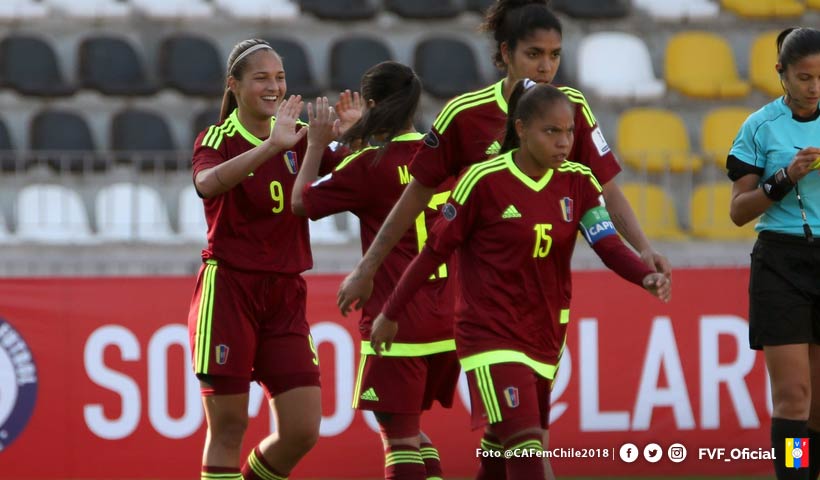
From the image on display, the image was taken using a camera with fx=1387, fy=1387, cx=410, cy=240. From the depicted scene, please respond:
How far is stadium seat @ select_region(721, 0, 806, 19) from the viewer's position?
1420 cm

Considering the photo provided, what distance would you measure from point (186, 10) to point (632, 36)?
457 centimetres

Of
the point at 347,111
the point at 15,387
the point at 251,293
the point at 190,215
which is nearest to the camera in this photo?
the point at 251,293

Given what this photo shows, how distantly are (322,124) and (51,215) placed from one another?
6513 millimetres

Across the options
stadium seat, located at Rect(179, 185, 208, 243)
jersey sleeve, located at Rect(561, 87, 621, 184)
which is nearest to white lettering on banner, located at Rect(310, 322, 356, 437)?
stadium seat, located at Rect(179, 185, 208, 243)

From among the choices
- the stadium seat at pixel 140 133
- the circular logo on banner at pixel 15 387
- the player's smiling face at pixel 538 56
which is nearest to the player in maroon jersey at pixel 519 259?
the player's smiling face at pixel 538 56

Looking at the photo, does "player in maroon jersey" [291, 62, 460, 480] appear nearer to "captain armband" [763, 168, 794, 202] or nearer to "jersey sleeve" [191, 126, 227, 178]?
"jersey sleeve" [191, 126, 227, 178]

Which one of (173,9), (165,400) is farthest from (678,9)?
(165,400)

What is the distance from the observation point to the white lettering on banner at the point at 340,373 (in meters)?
9.10

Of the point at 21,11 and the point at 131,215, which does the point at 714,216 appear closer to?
the point at 131,215

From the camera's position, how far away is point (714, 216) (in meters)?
11.3

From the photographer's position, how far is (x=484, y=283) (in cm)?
517

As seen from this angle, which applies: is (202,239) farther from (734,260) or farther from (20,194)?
(734,260)

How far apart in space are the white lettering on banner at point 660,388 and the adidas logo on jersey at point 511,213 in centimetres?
429

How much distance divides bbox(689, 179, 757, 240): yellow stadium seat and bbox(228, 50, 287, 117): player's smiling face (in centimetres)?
572
